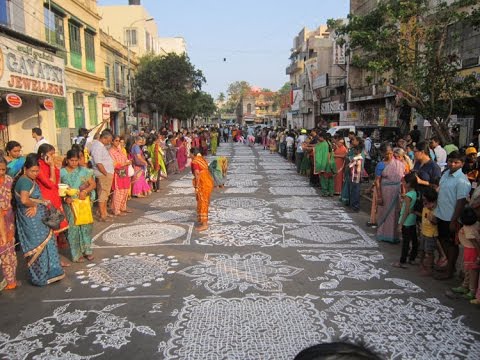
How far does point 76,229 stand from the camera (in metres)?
5.69

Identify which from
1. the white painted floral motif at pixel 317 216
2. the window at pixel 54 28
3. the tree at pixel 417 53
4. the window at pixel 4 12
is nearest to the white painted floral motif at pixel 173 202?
the white painted floral motif at pixel 317 216

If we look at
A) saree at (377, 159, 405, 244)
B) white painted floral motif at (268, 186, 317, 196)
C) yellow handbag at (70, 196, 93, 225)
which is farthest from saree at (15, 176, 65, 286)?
white painted floral motif at (268, 186, 317, 196)

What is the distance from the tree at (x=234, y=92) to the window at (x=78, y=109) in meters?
88.1

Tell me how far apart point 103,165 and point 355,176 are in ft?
16.7

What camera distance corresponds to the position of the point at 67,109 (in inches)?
702

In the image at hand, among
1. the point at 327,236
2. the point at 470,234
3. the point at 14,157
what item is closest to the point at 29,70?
the point at 14,157

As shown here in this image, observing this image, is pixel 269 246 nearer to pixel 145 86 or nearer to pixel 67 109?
pixel 67 109

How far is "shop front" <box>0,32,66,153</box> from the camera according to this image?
10.7m

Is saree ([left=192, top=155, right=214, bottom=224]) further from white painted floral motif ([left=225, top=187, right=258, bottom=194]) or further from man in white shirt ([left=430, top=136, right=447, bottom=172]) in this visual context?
man in white shirt ([left=430, top=136, right=447, bottom=172])

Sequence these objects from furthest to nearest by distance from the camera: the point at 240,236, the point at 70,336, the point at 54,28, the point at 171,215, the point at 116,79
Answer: the point at 116,79 < the point at 54,28 < the point at 171,215 < the point at 240,236 < the point at 70,336

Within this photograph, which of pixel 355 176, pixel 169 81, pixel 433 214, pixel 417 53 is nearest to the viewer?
pixel 433 214

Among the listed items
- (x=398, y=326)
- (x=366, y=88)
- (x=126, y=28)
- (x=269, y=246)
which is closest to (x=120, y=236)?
(x=269, y=246)

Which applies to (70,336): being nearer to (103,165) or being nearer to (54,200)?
(54,200)

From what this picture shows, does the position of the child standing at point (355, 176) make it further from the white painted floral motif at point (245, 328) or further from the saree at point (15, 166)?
the saree at point (15, 166)
